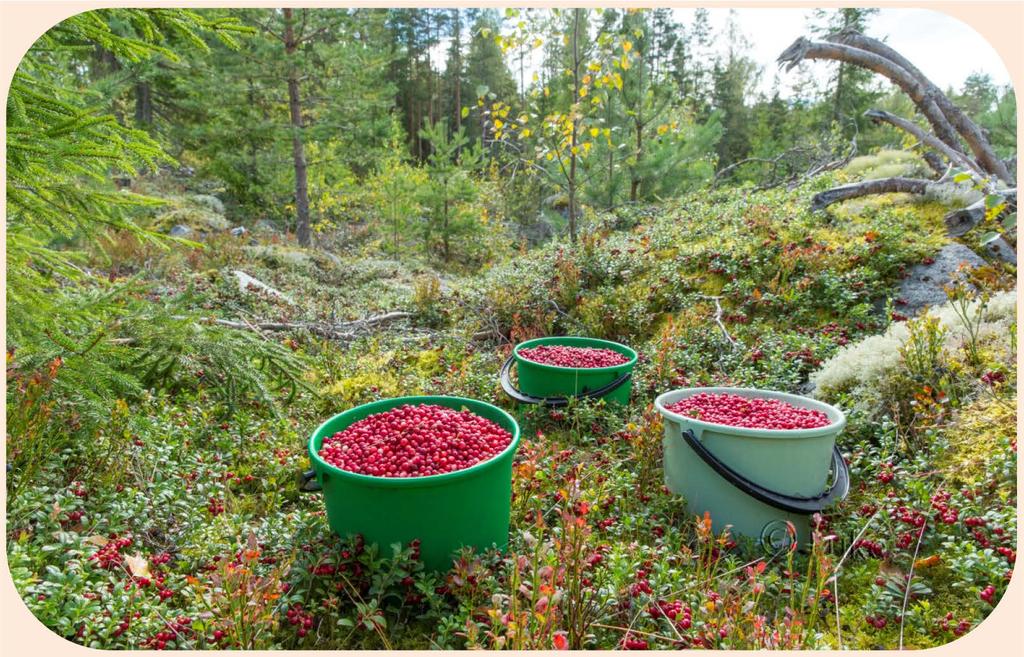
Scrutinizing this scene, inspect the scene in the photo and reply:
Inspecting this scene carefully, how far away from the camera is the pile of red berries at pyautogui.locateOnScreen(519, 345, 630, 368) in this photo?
4.03 meters

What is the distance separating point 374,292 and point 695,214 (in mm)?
5104

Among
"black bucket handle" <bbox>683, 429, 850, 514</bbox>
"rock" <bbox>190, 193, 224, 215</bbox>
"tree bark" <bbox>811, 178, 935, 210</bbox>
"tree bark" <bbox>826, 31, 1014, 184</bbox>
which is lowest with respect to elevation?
"black bucket handle" <bbox>683, 429, 850, 514</bbox>

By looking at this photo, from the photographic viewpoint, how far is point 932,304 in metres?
4.55

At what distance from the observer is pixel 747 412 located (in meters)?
2.91

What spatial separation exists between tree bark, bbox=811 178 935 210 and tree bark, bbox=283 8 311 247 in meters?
8.42

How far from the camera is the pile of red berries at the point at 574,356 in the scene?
4.03m

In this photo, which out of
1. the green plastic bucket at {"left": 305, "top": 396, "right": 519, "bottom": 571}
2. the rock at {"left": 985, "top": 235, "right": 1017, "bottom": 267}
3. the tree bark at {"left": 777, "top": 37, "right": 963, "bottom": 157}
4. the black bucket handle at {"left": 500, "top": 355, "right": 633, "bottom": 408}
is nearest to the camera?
the green plastic bucket at {"left": 305, "top": 396, "right": 519, "bottom": 571}

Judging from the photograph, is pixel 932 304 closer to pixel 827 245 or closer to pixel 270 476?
pixel 827 245

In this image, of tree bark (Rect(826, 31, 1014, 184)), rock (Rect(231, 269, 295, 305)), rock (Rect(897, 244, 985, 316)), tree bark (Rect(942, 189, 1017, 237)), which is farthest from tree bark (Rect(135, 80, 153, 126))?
tree bark (Rect(942, 189, 1017, 237))

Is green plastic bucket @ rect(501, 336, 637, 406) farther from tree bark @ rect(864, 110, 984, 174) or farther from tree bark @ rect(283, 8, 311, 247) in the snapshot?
tree bark @ rect(283, 8, 311, 247)

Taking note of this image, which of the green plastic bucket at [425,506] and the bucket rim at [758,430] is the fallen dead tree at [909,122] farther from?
the green plastic bucket at [425,506]

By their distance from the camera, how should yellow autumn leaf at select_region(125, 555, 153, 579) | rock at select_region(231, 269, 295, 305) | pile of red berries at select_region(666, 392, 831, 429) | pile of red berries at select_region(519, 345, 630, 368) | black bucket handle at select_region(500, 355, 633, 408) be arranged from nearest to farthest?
yellow autumn leaf at select_region(125, 555, 153, 579) → pile of red berries at select_region(666, 392, 831, 429) → black bucket handle at select_region(500, 355, 633, 408) → pile of red berries at select_region(519, 345, 630, 368) → rock at select_region(231, 269, 295, 305)

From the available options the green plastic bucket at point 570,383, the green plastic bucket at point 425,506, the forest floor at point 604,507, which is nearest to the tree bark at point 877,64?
the forest floor at point 604,507

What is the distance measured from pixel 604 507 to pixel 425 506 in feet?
3.58
